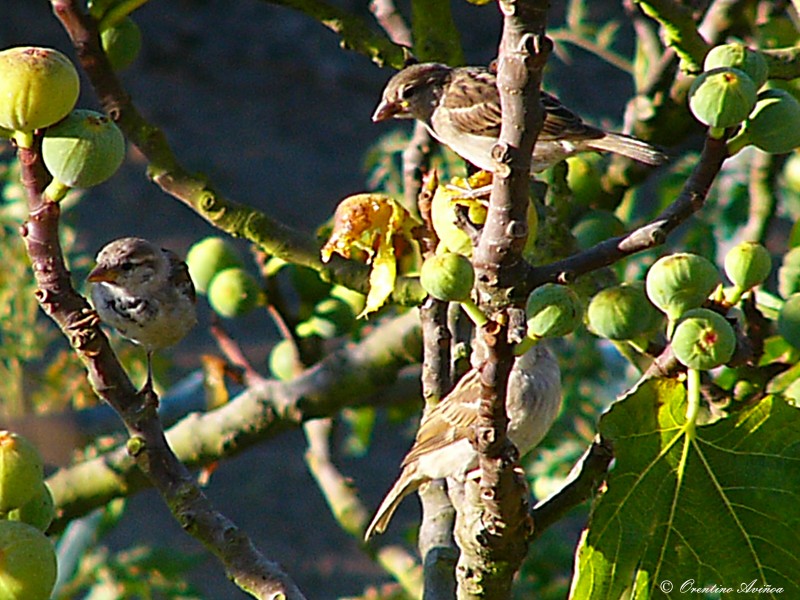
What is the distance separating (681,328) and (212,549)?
43 cm

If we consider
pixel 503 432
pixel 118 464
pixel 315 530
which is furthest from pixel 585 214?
pixel 315 530

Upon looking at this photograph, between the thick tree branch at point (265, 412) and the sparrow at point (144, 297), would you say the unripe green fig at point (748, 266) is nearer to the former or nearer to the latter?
the thick tree branch at point (265, 412)

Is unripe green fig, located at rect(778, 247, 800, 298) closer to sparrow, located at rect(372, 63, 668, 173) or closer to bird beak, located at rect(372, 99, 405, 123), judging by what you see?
sparrow, located at rect(372, 63, 668, 173)

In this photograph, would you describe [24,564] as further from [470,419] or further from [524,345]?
[470,419]

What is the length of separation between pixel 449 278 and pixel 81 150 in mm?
284

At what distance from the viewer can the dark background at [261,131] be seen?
5.29 meters

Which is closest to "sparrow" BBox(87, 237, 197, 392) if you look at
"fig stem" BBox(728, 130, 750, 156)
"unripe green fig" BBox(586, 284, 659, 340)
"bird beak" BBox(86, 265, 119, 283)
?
"bird beak" BBox(86, 265, 119, 283)

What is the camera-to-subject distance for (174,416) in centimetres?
224

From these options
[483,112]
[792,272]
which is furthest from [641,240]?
[483,112]

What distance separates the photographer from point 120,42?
1545 millimetres

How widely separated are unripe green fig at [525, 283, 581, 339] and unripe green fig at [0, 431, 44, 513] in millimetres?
360

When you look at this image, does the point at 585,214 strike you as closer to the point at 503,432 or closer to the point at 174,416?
the point at 174,416

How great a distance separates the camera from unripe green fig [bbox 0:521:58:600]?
0.82 metres

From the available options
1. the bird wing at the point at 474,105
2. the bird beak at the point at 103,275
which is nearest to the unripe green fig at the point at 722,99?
the bird wing at the point at 474,105
